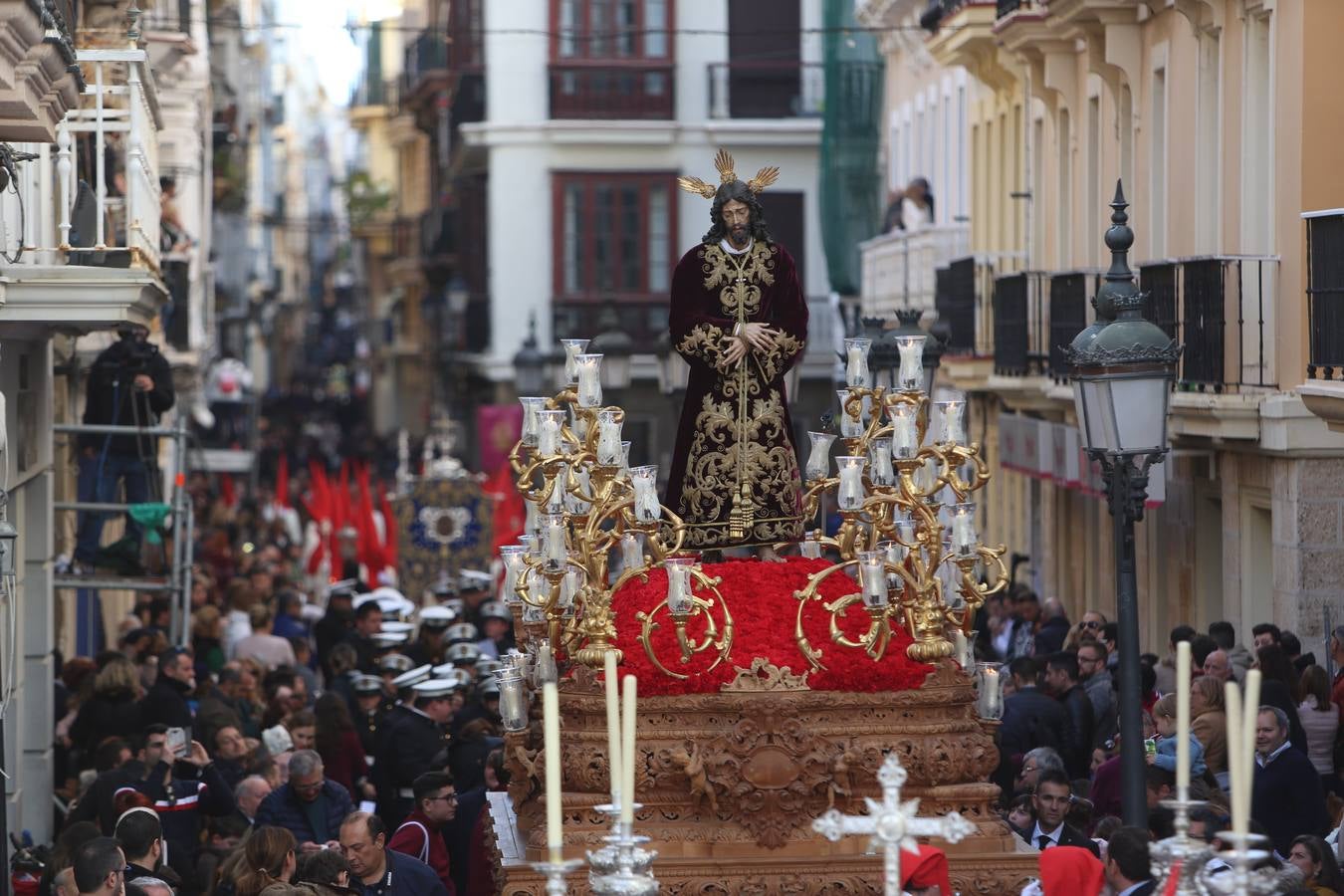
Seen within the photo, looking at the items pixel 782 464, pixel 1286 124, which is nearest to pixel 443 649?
pixel 1286 124

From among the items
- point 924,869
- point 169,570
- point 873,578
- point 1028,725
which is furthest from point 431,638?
point 924,869

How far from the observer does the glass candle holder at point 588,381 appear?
10.1 m

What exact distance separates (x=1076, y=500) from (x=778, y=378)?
1370cm

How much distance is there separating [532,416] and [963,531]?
5.18ft

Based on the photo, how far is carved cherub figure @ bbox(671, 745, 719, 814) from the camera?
958 centimetres

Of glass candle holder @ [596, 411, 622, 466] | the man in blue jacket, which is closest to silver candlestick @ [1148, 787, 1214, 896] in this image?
glass candle holder @ [596, 411, 622, 466]

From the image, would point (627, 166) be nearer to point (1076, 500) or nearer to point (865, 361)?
point (1076, 500)

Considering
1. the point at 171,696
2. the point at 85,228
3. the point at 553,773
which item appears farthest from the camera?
the point at 85,228

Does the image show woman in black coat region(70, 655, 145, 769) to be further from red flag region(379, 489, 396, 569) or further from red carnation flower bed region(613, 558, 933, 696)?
red flag region(379, 489, 396, 569)

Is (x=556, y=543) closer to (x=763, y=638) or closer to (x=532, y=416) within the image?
(x=532, y=416)

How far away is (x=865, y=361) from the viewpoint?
35.9ft

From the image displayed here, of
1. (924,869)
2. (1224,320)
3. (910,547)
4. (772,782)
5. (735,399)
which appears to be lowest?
(924,869)

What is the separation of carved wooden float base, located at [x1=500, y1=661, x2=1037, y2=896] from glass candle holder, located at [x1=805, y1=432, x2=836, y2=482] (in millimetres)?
1342

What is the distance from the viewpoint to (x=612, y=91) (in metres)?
41.3
